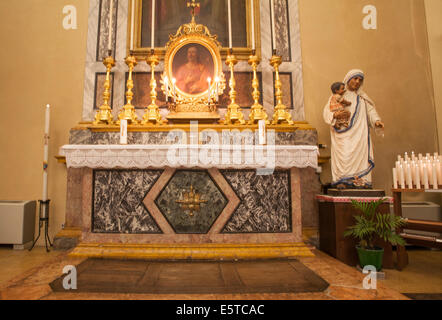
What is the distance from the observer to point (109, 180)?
3.47m

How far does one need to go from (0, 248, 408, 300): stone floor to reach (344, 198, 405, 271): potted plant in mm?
221

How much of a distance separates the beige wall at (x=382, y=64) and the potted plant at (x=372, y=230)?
167 centimetres

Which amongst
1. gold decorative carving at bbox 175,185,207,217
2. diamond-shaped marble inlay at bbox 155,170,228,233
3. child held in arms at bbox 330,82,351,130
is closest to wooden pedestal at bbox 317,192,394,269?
child held in arms at bbox 330,82,351,130

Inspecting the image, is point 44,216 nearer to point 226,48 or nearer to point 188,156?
point 188,156

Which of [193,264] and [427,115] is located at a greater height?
[427,115]

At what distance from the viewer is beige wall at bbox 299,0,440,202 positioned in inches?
187

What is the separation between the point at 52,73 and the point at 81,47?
67 centimetres

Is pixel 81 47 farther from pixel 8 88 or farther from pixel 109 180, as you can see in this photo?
pixel 109 180

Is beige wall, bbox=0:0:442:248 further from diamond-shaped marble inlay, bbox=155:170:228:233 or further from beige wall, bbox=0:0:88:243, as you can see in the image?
diamond-shaped marble inlay, bbox=155:170:228:233

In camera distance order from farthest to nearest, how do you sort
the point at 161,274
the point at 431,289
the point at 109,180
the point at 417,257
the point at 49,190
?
the point at 49,190 → the point at 417,257 → the point at 109,180 → the point at 161,274 → the point at 431,289

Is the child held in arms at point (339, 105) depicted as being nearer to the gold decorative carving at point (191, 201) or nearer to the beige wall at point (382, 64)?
the beige wall at point (382, 64)

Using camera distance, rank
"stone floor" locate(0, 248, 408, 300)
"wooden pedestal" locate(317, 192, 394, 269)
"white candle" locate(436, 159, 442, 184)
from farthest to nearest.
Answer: "wooden pedestal" locate(317, 192, 394, 269) → "white candle" locate(436, 159, 442, 184) → "stone floor" locate(0, 248, 408, 300)

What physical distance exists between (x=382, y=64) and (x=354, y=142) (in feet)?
7.11

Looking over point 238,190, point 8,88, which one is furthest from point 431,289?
point 8,88
